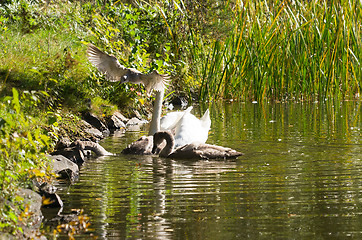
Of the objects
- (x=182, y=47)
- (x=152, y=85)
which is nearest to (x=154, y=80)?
Result: (x=152, y=85)

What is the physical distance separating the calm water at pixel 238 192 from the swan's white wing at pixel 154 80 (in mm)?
1048

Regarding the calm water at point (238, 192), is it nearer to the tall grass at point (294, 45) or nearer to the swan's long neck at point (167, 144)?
the swan's long neck at point (167, 144)

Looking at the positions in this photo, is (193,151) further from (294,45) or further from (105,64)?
(294,45)

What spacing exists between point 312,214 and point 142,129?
302 inches

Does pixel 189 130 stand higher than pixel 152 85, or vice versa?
pixel 152 85

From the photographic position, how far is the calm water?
497cm

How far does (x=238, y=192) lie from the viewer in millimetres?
6355

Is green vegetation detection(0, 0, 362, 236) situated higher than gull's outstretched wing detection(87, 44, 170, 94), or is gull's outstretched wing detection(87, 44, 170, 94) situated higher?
green vegetation detection(0, 0, 362, 236)

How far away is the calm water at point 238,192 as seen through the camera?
16.3ft

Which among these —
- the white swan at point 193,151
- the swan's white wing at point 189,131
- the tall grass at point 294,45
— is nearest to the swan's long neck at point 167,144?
the white swan at point 193,151

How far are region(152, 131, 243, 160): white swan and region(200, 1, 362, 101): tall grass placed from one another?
4.68 m

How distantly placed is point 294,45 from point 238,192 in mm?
8386

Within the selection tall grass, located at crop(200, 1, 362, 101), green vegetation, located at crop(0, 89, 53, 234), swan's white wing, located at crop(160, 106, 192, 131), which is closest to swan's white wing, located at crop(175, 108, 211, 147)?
swan's white wing, located at crop(160, 106, 192, 131)

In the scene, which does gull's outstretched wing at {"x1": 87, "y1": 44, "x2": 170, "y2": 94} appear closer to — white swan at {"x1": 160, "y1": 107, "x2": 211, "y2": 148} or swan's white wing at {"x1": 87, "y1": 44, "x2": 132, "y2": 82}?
swan's white wing at {"x1": 87, "y1": 44, "x2": 132, "y2": 82}
